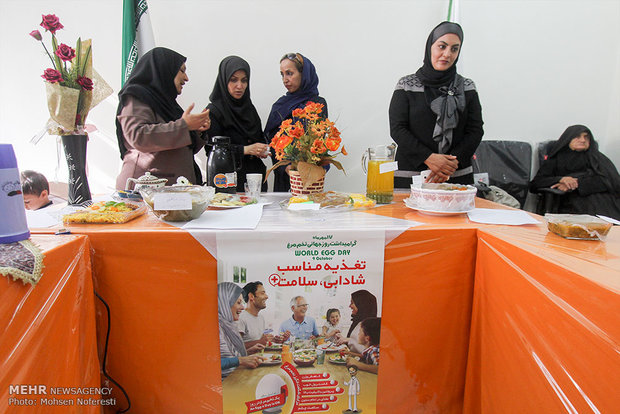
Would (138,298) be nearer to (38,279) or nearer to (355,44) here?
(38,279)

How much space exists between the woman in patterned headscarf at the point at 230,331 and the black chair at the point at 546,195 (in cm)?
273

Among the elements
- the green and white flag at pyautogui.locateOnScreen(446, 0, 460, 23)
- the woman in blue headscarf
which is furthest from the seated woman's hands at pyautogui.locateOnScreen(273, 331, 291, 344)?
the green and white flag at pyautogui.locateOnScreen(446, 0, 460, 23)

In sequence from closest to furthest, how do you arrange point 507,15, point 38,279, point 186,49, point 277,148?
point 38,279
point 277,148
point 186,49
point 507,15

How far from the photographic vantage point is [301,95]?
6.81 ft

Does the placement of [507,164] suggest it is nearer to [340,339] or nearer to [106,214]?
[340,339]

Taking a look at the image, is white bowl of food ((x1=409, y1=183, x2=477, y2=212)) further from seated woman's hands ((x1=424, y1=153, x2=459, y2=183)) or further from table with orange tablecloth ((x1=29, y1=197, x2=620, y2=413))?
seated woman's hands ((x1=424, y1=153, x2=459, y2=183))

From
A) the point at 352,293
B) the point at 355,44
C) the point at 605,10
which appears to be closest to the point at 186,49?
the point at 355,44

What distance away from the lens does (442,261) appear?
35.8 inches

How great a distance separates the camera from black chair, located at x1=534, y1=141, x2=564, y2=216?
2635 millimetres

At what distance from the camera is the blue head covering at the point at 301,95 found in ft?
6.62

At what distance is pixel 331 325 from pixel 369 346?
123 millimetres

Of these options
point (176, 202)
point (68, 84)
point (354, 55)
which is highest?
point (354, 55)

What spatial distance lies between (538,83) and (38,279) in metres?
3.61

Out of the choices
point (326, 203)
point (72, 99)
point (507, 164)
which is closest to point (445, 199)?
point (326, 203)
